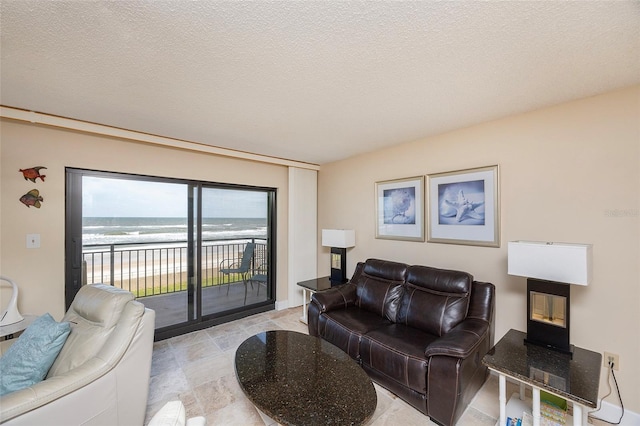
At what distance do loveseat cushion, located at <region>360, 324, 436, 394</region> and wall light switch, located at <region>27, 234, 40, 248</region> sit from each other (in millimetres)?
3203

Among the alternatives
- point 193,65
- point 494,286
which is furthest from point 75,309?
point 494,286

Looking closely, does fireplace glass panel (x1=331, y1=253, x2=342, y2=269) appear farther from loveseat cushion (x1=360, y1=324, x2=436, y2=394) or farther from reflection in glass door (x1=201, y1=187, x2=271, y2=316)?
loveseat cushion (x1=360, y1=324, x2=436, y2=394)

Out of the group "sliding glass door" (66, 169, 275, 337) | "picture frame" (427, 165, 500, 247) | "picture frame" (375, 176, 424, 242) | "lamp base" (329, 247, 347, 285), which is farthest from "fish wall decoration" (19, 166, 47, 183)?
"picture frame" (427, 165, 500, 247)

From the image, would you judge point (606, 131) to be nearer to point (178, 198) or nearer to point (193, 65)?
point (193, 65)

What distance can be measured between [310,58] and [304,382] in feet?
6.74

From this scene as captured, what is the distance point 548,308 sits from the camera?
194 cm

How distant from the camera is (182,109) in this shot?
7.37ft

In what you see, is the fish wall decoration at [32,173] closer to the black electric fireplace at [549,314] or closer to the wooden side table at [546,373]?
the wooden side table at [546,373]

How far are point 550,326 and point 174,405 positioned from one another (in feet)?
8.02

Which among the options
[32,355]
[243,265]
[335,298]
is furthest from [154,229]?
[335,298]

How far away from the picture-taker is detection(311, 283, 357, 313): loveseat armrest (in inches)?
113

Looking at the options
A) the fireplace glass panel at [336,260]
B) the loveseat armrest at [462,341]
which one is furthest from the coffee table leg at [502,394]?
the fireplace glass panel at [336,260]

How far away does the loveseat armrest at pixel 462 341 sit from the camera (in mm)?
1781

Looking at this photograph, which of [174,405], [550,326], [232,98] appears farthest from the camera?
[232,98]
